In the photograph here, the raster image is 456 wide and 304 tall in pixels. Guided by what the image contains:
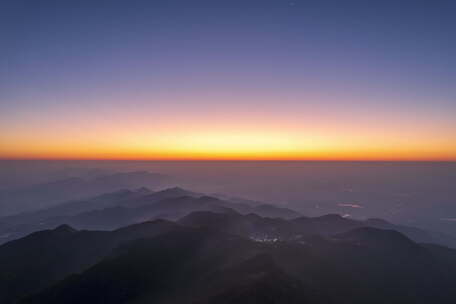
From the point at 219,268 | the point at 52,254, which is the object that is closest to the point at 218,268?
the point at 219,268

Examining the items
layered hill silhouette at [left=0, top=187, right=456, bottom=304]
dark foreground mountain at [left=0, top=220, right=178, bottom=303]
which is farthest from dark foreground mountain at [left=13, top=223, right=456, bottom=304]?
dark foreground mountain at [left=0, top=220, right=178, bottom=303]

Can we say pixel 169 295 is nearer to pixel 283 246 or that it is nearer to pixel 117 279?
pixel 117 279

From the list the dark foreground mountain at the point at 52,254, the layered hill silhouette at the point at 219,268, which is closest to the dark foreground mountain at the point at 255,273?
the layered hill silhouette at the point at 219,268

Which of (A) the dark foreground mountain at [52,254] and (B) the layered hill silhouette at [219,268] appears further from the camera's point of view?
(A) the dark foreground mountain at [52,254]

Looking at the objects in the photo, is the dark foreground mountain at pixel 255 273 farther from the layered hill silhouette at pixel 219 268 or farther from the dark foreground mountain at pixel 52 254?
the dark foreground mountain at pixel 52 254

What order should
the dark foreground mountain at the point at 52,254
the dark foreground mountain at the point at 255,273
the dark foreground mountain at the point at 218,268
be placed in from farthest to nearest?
the dark foreground mountain at the point at 52,254 < the dark foreground mountain at the point at 218,268 < the dark foreground mountain at the point at 255,273

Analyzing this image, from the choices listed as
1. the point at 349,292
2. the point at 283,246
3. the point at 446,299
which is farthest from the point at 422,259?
the point at 283,246

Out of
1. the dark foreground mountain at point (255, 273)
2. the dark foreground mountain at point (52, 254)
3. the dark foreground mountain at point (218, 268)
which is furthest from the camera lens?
the dark foreground mountain at point (52, 254)

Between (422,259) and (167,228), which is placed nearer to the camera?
(422,259)
